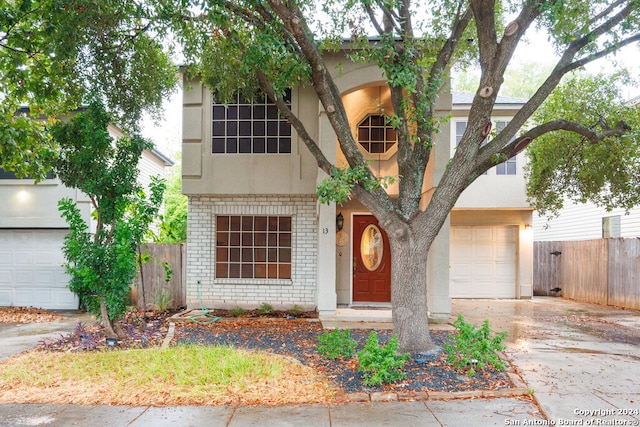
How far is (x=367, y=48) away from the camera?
325 inches

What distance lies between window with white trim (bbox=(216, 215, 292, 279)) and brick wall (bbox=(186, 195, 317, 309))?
6.2 inches

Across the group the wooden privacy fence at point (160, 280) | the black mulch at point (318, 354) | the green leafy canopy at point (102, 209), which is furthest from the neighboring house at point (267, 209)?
the green leafy canopy at point (102, 209)

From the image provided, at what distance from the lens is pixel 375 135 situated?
11.9 meters

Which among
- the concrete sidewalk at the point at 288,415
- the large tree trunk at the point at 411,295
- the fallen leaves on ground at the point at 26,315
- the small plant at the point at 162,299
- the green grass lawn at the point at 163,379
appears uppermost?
the large tree trunk at the point at 411,295

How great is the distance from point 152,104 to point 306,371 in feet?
21.0

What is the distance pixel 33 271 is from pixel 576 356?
13.2 metres

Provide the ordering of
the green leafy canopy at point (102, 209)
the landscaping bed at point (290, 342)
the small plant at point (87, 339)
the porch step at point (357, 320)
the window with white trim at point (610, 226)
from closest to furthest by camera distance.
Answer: the landscaping bed at point (290, 342), the small plant at point (87, 339), the green leafy canopy at point (102, 209), the porch step at point (357, 320), the window with white trim at point (610, 226)

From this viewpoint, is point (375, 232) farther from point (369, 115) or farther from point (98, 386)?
point (98, 386)

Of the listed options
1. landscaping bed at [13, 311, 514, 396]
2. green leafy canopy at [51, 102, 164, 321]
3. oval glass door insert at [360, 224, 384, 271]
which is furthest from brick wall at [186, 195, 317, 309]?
green leafy canopy at [51, 102, 164, 321]

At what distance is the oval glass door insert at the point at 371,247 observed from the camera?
11.9 m

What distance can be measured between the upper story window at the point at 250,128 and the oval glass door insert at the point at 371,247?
2.76m

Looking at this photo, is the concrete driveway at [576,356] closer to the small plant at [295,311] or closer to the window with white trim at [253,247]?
the small plant at [295,311]

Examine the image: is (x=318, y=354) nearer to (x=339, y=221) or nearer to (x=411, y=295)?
(x=411, y=295)

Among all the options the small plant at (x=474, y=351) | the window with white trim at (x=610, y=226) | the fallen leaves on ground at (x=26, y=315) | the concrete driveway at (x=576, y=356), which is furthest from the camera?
the window with white trim at (x=610, y=226)
